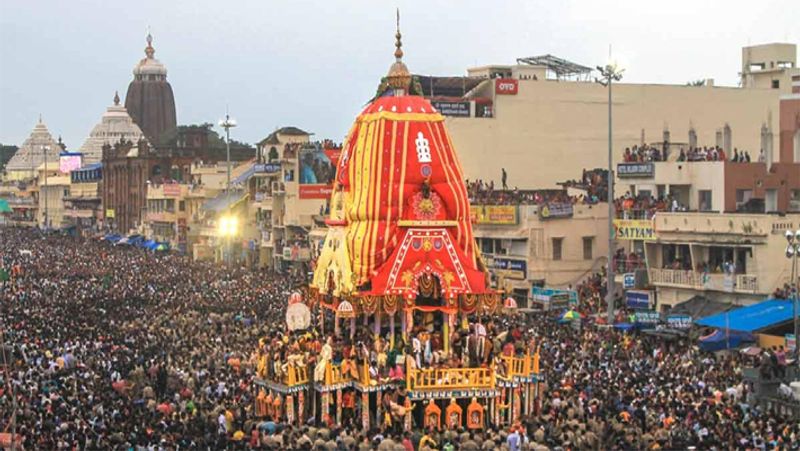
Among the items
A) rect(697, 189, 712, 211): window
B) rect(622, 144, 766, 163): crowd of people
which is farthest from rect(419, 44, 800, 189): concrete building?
rect(697, 189, 712, 211): window

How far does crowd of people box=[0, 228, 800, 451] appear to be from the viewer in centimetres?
2861

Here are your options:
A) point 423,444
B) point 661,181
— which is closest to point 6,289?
point 661,181

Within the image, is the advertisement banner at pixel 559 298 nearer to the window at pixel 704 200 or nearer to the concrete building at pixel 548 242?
the concrete building at pixel 548 242

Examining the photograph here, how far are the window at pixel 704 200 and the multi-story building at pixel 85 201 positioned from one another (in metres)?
85.6

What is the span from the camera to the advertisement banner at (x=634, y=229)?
4844 cm

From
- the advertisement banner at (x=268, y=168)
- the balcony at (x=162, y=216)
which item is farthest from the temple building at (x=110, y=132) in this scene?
the advertisement banner at (x=268, y=168)

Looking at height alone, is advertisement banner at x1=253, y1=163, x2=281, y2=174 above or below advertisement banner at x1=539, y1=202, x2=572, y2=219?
above

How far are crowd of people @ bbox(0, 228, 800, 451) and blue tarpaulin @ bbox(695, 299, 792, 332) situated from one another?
1.07 meters

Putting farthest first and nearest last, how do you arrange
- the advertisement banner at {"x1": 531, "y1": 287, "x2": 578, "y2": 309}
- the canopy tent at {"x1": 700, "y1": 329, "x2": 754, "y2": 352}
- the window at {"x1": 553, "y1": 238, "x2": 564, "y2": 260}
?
the window at {"x1": 553, "y1": 238, "x2": 564, "y2": 260}, the advertisement banner at {"x1": 531, "y1": 287, "x2": 578, "y2": 309}, the canopy tent at {"x1": 700, "y1": 329, "x2": 754, "y2": 352}

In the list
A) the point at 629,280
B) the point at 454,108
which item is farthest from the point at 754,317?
the point at 454,108

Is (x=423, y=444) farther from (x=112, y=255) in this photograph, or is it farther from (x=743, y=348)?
(x=112, y=255)

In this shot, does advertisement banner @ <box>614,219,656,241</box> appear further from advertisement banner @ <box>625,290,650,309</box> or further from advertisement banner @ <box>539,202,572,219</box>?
advertisement banner @ <box>539,202,572,219</box>

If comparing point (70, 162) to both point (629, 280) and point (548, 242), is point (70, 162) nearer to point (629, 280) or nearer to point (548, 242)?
point (548, 242)

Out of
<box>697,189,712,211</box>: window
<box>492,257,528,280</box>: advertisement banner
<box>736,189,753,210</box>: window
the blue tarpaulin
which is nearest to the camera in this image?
the blue tarpaulin
